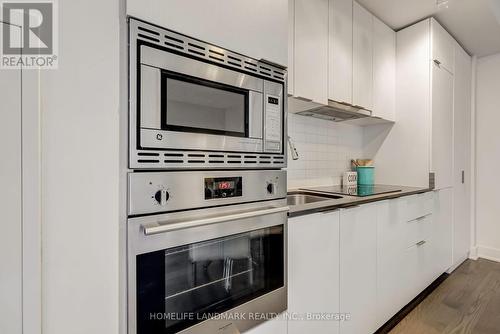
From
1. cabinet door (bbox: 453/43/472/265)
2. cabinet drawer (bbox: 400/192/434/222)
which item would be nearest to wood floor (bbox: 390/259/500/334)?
cabinet door (bbox: 453/43/472/265)

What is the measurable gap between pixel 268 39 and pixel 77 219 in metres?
0.94

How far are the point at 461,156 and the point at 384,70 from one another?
1439 mm

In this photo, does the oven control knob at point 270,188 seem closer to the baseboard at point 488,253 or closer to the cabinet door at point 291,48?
the cabinet door at point 291,48

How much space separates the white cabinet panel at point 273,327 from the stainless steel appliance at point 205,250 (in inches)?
1.2

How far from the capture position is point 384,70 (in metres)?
2.27

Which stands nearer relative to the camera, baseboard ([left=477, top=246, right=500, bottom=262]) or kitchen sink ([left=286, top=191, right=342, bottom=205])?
kitchen sink ([left=286, top=191, right=342, bottom=205])

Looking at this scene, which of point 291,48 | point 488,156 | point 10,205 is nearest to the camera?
point 10,205

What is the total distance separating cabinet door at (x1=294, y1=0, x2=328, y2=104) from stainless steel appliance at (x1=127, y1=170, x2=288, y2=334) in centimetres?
75

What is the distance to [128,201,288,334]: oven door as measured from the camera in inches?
29.4

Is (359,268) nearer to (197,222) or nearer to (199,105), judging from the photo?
(197,222)

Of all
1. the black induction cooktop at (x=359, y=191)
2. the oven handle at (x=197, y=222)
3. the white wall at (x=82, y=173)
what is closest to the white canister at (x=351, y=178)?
the black induction cooktop at (x=359, y=191)

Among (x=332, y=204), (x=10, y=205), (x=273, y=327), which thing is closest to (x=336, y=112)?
(x=332, y=204)

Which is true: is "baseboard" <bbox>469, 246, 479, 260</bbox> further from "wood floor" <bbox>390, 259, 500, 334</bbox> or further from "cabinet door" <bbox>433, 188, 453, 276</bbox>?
"cabinet door" <bbox>433, 188, 453, 276</bbox>

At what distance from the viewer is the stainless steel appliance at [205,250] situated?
75 cm
